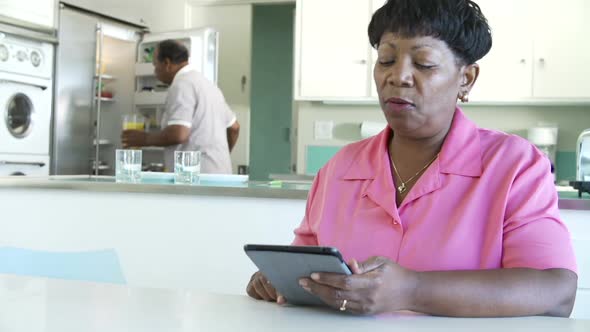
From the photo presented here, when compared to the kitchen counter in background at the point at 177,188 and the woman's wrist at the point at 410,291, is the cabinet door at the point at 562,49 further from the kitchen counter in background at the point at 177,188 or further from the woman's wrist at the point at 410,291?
the woman's wrist at the point at 410,291

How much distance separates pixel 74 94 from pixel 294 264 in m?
4.76

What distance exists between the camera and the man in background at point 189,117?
381cm

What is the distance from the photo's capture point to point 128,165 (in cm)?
272

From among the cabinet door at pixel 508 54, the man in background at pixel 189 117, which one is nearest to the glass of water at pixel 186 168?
the man in background at pixel 189 117

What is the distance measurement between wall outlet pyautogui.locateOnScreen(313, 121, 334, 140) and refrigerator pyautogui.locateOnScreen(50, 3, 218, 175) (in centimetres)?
110

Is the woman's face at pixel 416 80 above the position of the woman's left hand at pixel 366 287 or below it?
above

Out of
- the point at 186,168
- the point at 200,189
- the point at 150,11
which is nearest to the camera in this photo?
the point at 200,189

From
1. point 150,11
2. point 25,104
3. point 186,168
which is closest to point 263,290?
point 186,168

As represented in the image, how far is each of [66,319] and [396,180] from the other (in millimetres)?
617

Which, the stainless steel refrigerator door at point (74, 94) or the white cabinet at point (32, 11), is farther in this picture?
the stainless steel refrigerator door at point (74, 94)

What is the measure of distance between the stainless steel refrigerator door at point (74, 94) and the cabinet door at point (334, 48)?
1.65 metres

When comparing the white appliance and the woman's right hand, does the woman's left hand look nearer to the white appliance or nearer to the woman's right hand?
the woman's right hand

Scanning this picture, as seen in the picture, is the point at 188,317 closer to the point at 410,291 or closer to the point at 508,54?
the point at 410,291

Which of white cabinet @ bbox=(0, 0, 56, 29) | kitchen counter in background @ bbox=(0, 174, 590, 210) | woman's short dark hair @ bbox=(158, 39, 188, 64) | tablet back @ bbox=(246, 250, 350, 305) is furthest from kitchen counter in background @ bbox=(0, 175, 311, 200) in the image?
white cabinet @ bbox=(0, 0, 56, 29)
